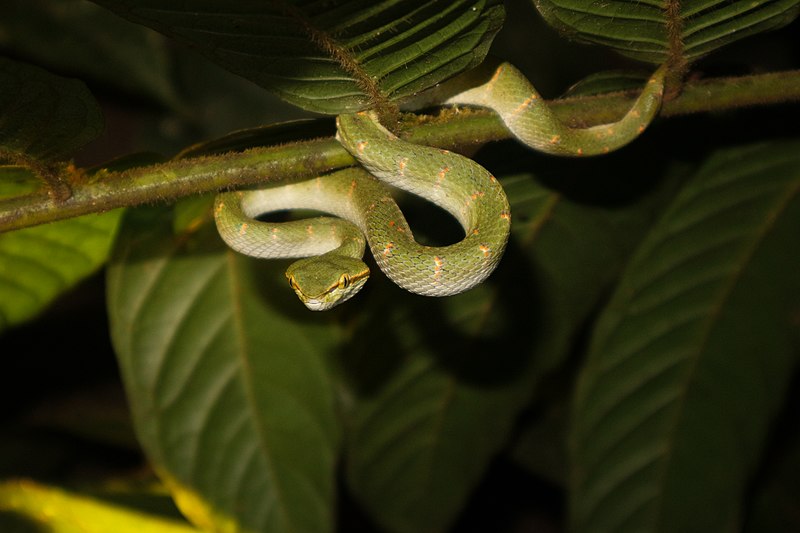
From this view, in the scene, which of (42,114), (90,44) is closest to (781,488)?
(42,114)


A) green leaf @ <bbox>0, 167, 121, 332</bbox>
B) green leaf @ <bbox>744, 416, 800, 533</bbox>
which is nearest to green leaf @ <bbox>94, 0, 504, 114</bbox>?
green leaf @ <bbox>0, 167, 121, 332</bbox>

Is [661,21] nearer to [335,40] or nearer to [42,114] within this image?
[335,40]

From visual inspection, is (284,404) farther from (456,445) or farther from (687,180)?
(687,180)

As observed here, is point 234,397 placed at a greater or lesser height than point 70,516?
greater

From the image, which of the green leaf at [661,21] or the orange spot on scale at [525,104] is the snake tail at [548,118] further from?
the green leaf at [661,21]

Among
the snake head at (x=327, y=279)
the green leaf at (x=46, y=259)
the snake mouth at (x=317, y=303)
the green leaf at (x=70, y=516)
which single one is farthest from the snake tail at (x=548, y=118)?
the green leaf at (x=70, y=516)

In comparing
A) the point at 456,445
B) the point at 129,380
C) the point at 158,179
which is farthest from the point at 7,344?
the point at 158,179
